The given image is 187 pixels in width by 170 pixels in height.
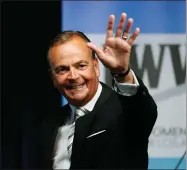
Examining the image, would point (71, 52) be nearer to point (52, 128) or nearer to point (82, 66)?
point (82, 66)

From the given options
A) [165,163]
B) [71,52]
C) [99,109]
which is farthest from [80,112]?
[165,163]

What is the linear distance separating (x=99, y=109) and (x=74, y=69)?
0.13m

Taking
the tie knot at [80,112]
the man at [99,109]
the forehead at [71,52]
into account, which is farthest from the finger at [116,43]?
the tie knot at [80,112]

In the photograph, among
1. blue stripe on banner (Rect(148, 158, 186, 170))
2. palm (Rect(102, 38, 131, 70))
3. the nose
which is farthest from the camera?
blue stripe on banner (Rect(148, 158, 186, 170))

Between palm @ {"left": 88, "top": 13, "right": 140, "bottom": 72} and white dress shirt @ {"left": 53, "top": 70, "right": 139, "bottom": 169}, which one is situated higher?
palm @ {"left": 88, "top": 13, "right": 140, "bottom": 72}

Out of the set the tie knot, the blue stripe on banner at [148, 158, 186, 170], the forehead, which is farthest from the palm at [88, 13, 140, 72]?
the blue stripe on banner at [148, 158, 186, 170]

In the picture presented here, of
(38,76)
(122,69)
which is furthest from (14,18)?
(122,69)

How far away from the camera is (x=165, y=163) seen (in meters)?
2.17

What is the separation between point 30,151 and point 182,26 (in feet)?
3.52

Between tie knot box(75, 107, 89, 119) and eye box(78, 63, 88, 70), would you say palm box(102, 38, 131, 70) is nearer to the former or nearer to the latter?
eye box(78, 63, 88, 70)

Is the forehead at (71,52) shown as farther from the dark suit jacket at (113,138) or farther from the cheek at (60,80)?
the dark suit jacket at (113,138)

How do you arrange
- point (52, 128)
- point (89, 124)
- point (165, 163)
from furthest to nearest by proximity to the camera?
point (165, 163) < point (52, 128) < point (89, 124)

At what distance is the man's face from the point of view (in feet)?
3.84

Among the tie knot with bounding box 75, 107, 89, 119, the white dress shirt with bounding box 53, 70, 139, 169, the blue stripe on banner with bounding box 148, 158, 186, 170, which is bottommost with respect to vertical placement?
the blue stripe on banner with bounding box 148, 158, 186, 170
